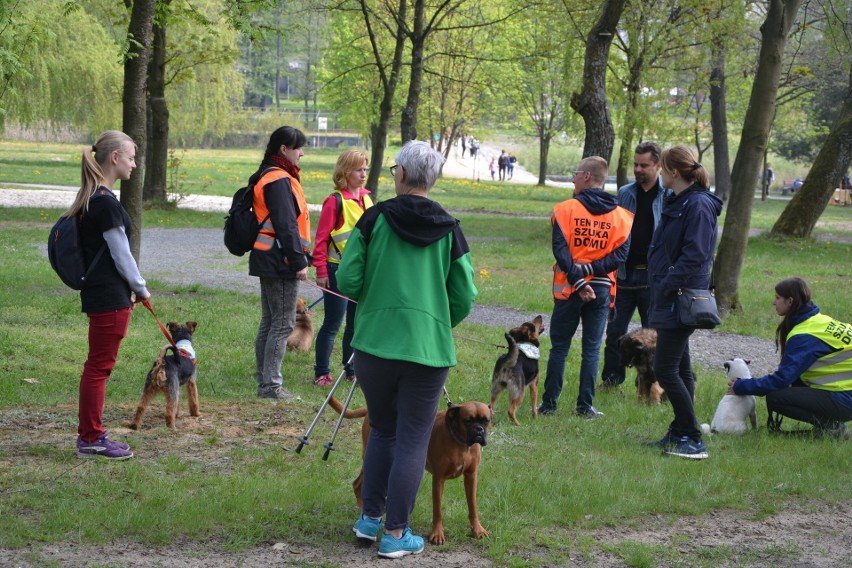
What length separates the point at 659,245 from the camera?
22.0 feet

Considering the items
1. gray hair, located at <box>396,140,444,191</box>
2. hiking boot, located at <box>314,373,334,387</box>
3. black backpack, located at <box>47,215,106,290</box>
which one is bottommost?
hiking boot, located at <box>314,373,334,387</box>

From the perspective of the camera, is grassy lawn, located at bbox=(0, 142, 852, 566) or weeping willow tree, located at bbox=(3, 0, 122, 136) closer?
grassy lawn, located at bbox=(0, 142, 852, 566)

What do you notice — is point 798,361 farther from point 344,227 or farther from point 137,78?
point 137,78

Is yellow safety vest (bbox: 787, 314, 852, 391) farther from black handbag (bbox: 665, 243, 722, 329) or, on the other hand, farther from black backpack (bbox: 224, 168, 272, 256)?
black backpack (bbox: 224, 168, 272, 256)

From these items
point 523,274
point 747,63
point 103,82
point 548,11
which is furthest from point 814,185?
point 103,82

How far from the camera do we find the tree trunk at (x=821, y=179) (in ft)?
70.8

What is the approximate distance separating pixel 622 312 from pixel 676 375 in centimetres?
208

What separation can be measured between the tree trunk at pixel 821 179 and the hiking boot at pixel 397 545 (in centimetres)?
1965

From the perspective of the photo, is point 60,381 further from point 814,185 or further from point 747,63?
point 747,63

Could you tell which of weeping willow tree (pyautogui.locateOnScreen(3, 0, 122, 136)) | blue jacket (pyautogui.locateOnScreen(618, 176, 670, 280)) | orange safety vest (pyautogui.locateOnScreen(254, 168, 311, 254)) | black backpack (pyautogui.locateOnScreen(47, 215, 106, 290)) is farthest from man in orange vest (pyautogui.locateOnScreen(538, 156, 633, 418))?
weeping willow tree (pyautogui.locateOnScreen(3, 0, 122, 136))

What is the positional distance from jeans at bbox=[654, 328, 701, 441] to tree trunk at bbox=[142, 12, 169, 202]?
1891 centimetres

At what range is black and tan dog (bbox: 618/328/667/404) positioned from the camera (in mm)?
8266

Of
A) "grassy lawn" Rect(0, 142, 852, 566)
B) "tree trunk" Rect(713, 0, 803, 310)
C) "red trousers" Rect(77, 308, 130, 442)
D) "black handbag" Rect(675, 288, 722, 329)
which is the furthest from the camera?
"tree trunk" Rect(713, 0, 803, 310)

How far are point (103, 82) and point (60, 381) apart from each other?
85.8 ft
